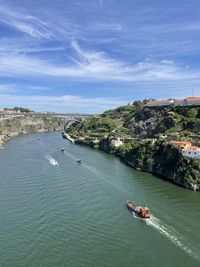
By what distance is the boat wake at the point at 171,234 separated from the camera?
21830 mm

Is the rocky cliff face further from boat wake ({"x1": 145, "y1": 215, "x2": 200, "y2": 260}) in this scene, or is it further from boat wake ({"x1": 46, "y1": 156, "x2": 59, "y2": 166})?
boat wake ({"x1": 145, "y1": 215, "x2": 200, "y2": 260})

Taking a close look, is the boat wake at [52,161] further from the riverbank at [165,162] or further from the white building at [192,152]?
the white building at [192,152]

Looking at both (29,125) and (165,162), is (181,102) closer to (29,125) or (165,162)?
(165,162)

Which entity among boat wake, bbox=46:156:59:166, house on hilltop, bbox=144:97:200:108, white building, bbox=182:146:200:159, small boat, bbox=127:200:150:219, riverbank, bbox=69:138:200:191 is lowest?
small boat, bbox=127:200:150:219

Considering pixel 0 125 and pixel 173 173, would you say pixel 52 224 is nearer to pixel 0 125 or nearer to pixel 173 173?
pixel 173 173

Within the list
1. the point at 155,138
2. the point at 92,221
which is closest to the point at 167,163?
the point at 155,138

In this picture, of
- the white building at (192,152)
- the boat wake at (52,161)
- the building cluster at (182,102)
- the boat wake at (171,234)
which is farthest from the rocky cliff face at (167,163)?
the building cluster at (182,102)

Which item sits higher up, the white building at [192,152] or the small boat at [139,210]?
the white building at [192,152]

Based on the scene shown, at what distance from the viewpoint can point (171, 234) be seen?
24047 millimetres

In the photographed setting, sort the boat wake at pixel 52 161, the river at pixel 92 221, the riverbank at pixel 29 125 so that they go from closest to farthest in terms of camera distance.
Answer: the river at pixel 92 221, the boat wake at pixel 52 161, the riverbank at pixel 29 125

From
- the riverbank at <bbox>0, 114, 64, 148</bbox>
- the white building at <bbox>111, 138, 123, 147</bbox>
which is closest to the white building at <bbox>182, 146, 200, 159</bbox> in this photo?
the white building at <bbox>111, 138, 123, 147</bbox>

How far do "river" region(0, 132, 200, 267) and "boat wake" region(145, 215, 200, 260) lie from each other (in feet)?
0.18

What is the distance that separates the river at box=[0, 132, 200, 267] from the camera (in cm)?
2095

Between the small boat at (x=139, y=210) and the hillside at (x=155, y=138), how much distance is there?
875 cm
